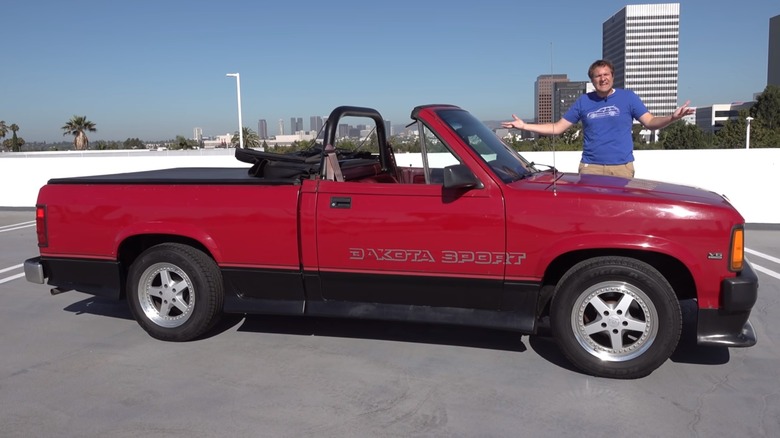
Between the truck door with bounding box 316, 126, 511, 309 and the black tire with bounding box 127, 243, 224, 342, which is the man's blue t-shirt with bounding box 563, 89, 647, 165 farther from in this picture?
the black tire with bounding box 127, 243, 224, 342

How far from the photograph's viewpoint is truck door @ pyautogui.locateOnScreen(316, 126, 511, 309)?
13.3 feet

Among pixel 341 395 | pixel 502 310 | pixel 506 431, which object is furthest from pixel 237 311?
pixel 506 431

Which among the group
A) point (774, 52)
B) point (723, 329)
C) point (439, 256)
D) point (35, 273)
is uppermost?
point (774, 52)

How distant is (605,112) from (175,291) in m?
3.95

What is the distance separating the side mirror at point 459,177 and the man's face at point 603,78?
7.33ft

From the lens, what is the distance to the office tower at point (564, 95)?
18.6 ft

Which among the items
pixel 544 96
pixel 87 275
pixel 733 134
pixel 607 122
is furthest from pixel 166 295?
pixel 733 134

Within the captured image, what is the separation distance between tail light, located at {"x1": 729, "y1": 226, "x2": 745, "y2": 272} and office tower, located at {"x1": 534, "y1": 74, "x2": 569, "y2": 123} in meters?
2.18

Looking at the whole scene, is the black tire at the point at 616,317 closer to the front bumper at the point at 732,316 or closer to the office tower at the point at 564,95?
the front bumper at the point at 732,316

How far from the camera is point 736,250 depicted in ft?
12.4

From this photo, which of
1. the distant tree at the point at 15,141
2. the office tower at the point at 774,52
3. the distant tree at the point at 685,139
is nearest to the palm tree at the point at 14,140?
the distant tree at the point at 15,141

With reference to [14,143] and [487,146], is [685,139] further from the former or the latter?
[14,143]

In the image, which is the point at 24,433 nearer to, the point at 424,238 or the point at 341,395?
the point at 341,395

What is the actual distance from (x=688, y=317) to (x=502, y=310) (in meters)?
2.02
